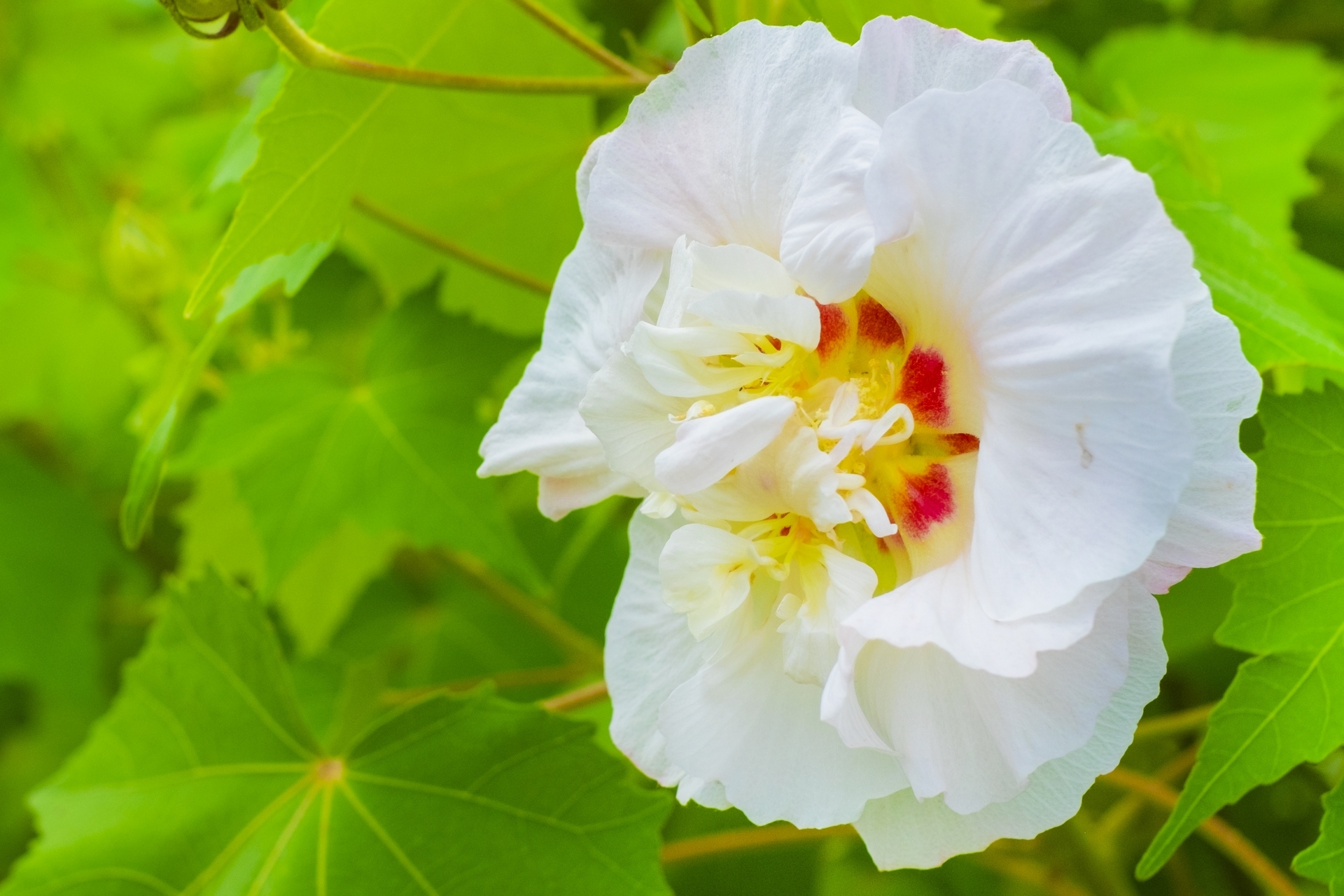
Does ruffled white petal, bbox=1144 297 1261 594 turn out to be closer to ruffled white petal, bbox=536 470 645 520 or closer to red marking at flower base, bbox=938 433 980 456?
red marking at flower base, bbox=938 433 980 456

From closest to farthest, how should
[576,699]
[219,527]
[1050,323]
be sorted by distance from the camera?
1. [1050,323]
2. [576,699]
3. [219,527]

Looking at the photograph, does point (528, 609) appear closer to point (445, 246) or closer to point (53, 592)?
point (445, 246)

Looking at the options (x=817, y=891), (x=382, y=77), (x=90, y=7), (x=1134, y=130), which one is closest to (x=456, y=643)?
(x=817, y=891)

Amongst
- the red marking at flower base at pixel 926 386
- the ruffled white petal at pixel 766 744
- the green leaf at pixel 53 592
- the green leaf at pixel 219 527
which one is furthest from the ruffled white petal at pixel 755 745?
the green leaf at pixel 53 592

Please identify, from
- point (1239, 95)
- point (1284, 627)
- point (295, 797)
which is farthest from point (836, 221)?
point (1239, 95)

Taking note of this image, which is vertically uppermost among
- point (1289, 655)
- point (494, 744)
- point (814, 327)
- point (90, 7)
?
point (814, 327)

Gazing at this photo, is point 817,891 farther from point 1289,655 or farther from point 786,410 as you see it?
point 786,410
